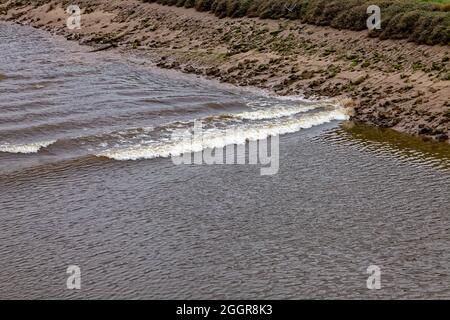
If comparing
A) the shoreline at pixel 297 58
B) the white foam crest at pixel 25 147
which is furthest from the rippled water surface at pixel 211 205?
the shoreline at pixel 297 58

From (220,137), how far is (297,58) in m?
11.1

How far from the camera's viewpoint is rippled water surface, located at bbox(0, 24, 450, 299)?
14.6 meters

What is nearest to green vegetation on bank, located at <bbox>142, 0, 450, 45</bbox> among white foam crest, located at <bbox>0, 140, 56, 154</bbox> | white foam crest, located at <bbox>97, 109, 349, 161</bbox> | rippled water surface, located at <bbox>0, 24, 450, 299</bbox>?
rippled water surface, located at <bbox>0, 24, 450, 299</bbox>

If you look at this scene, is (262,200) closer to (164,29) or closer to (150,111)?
(150,111)

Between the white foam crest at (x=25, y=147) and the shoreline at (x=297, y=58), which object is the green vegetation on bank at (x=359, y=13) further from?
the white foam crest at (x=25, y=147)

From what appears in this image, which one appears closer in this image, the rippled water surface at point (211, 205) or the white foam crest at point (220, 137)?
the rippled water surface at point (211, 205)

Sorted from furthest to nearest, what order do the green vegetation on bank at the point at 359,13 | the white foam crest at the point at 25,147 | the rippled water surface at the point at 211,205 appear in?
the green vegetation on bank at the point at 359,13 → the white foam crest at the point at 25,147 → the rippled water surface at the point at 211,205

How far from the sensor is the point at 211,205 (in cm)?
1842

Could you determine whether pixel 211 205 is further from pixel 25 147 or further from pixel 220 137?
pixel 25 147

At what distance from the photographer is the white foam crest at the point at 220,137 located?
23109mm

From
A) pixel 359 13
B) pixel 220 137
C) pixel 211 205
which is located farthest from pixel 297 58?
pixel 211 205

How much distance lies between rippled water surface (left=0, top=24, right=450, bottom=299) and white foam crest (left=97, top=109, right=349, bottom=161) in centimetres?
9

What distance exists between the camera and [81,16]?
169 ft

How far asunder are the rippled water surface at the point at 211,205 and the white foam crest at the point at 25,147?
0.21 ft
